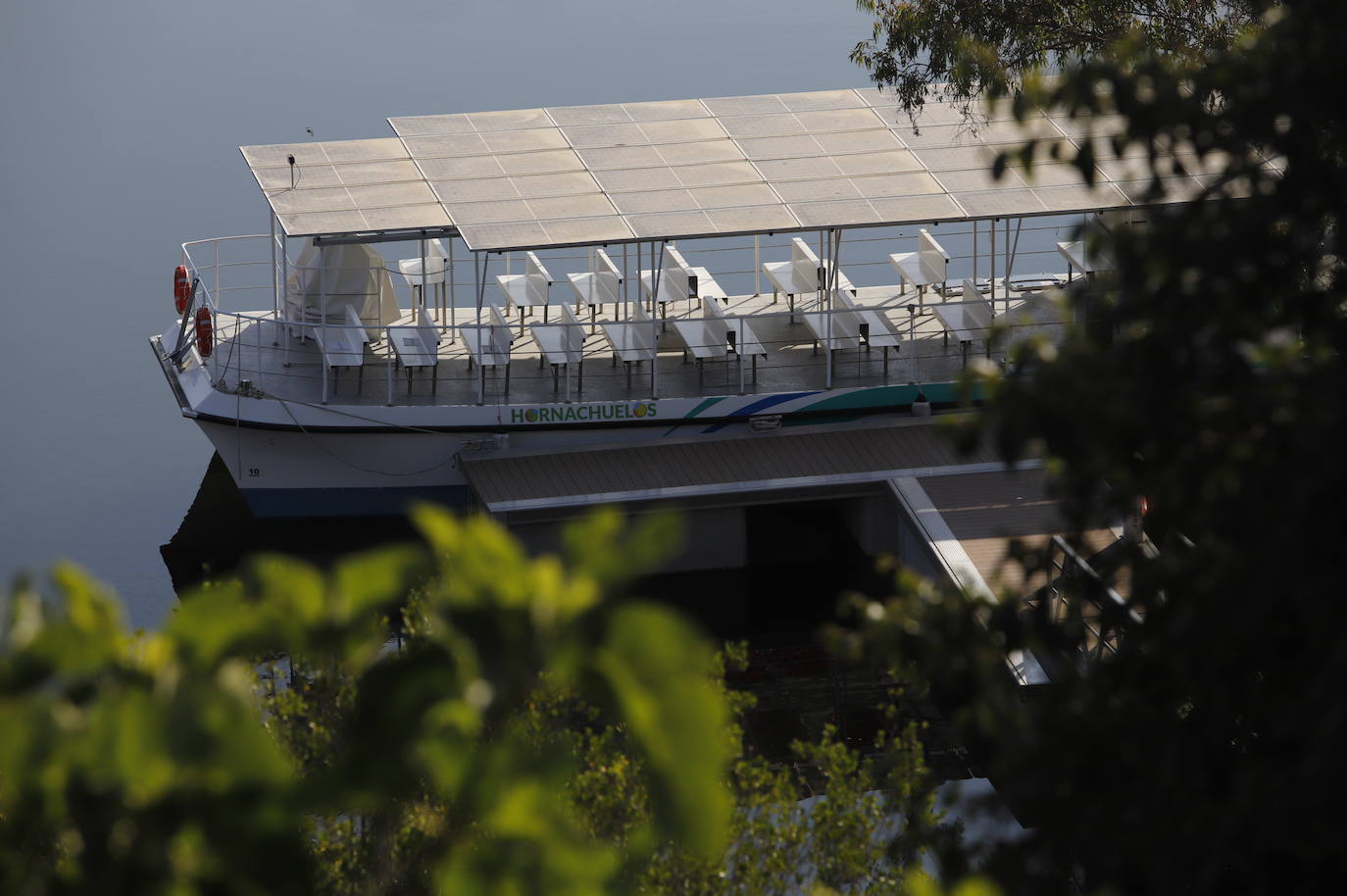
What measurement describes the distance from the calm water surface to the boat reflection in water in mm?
53

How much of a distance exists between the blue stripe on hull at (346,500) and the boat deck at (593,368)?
980mm

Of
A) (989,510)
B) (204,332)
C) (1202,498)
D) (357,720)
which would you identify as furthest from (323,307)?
(357,720)

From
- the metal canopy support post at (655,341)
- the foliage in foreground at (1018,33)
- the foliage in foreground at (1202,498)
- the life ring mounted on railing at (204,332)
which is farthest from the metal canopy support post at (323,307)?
the foliage in foreground at (1202,498)

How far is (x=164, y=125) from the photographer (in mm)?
40188

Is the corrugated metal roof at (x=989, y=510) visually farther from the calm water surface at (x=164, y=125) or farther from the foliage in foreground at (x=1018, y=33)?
the calm water surface at (x=164, y=125)

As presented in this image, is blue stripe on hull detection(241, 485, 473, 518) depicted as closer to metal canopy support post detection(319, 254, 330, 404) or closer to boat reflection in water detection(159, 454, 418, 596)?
boat reflection in water detection(159, 454, 418, 596)

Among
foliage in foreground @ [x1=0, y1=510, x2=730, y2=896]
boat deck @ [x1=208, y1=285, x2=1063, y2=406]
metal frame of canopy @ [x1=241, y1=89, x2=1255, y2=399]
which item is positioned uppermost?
foliage in foreground @ [x1=0, y1=510, x2=730, y2=896]

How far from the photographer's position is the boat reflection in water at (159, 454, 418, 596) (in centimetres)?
1952

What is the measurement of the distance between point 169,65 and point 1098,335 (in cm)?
4211

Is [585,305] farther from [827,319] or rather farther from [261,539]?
[261,539]

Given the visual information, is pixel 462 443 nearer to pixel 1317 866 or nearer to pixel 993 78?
pixel 993 78

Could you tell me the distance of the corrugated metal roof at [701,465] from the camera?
1853cm

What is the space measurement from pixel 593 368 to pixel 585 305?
2.30m

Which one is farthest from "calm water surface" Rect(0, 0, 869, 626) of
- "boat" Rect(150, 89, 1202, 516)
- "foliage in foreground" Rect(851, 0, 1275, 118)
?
"foliage in foreground" Rect(851, 0, 1275, 118)
